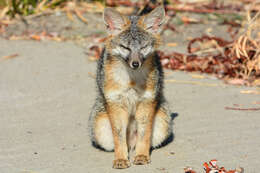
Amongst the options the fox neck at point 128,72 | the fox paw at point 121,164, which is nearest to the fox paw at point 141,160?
the fox paw at point 121,164

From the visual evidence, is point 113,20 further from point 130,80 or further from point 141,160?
point 141,160

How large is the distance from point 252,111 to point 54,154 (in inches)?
113

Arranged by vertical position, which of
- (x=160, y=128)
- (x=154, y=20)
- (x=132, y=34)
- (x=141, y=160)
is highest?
(x=154, y=20)

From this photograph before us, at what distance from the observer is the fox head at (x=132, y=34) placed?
16.5ft

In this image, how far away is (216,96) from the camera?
754cm

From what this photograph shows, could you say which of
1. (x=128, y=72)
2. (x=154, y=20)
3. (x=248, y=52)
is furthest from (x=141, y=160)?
(x=248, y=52)

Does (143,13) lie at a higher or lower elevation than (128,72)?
lower

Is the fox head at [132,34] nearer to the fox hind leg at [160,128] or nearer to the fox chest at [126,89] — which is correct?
the fox chest at [126,89]

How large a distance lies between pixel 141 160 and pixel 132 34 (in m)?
1.33

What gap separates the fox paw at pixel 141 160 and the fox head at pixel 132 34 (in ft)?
3.32

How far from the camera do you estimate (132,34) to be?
5.09 m

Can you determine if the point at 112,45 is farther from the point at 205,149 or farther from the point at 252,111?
the point at 252,111

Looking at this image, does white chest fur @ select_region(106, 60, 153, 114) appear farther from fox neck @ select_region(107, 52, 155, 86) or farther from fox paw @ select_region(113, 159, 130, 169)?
fox paw @ select_region(113, 159, 130, 169)

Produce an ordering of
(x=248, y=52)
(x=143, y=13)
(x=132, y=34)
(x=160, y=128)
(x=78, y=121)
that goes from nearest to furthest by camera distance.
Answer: (x=132, y=34) → (x=160, y=128) → (x=78, y=121) → (x=248, y=52) → (x=143, y=13)
